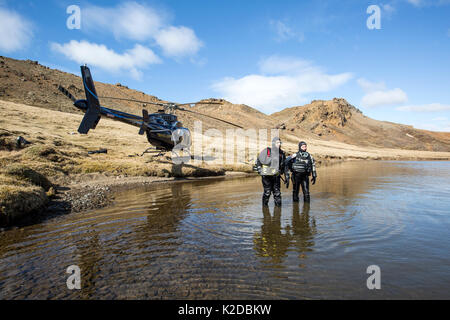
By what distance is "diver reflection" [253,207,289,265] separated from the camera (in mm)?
4883

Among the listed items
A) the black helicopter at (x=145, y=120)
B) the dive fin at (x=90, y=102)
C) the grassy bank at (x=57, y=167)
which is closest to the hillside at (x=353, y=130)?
the black helicopter at (x=145, y=120)

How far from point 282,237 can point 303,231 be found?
2.28ft

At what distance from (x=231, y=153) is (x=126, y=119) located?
12.4 m

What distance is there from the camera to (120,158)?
741 inches

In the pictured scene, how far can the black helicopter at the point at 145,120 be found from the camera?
1677 centimetres

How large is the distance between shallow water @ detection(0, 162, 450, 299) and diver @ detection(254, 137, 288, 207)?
679 millimetres

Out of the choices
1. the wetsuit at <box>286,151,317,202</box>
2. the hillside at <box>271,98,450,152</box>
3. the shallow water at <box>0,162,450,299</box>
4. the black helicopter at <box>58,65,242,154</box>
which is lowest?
the shallow water at <box>0,162,450,299</box>

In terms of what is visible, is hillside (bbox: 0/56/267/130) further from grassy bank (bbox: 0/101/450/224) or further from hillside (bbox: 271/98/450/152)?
hillside (bbox: 271/98/450/152)

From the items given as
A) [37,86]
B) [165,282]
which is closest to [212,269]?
[165,282]

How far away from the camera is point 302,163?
9.33 meters

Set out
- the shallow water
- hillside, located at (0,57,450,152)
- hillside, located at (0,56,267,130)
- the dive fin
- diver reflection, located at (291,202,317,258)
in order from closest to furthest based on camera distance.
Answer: the shallow water
diver reflection, located at (291,202,317,258)
the dive fin
hillside, located at (0,56,267,130)
hillside, located at (0,57,450,152)

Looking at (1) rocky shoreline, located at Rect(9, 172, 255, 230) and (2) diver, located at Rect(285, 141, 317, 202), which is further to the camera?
(2) diver, located at Rect(285, 141, 317, 202)

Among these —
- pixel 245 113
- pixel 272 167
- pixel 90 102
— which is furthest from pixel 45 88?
pixel 245 113

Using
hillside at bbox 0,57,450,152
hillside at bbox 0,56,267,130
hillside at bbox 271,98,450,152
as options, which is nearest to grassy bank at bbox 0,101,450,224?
hillside at bbox 0,56,267,130
